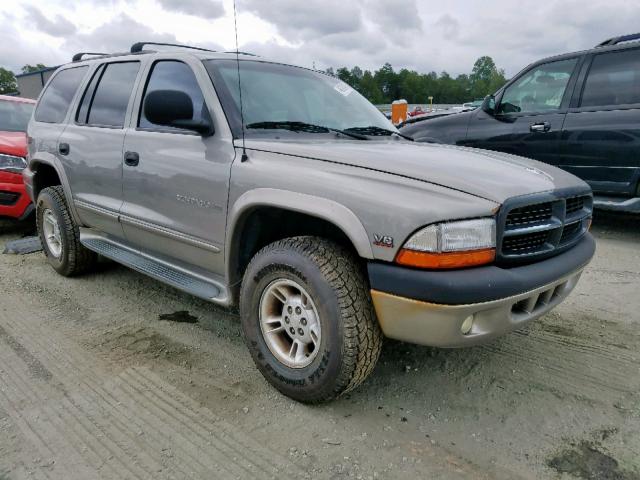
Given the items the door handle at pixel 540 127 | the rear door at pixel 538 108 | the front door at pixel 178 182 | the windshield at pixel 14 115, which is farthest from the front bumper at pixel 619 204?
the windshield at pixel 14 115

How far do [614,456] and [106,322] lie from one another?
305cm

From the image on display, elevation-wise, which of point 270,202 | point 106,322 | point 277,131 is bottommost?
point 106,322

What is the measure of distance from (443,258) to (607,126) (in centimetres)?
416

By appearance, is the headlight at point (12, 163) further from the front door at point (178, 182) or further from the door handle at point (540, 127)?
the door handle at point (540, 127)

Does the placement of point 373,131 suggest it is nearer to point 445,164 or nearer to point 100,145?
point 445,164

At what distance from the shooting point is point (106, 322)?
3381 millimetres

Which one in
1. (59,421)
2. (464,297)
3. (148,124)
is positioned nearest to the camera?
(464,297)

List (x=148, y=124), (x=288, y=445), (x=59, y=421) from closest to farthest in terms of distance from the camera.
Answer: (x=288, y=445)
(x=59, y=421)
(x=148, y=124)

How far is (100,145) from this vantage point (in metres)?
3.48

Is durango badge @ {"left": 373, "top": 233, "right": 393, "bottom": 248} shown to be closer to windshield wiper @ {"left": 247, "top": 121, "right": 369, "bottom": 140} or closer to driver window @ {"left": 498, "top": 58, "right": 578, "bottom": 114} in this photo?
windshield wiper @ {"left": 247, "top": 121, "right": 369, "bottom": 140}

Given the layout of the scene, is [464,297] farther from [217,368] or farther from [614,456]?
[217,368]

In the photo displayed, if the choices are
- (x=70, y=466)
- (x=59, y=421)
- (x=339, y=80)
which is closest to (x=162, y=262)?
(x=59, y=421)

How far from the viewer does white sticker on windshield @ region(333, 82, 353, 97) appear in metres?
3.44

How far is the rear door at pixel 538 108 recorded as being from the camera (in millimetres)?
5438
